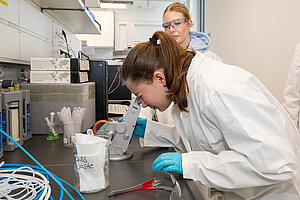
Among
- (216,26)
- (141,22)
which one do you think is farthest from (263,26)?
(141,22)

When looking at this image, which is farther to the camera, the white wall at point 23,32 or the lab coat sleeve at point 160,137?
the white wall at point 23,32

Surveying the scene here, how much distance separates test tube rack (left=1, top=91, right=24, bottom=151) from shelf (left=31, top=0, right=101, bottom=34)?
1.11 metres

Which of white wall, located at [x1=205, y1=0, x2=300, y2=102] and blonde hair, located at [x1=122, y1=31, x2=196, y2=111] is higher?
white wall, located at [x1=205, y1=0, x2=300, y2=102]

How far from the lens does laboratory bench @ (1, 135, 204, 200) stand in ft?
2.21

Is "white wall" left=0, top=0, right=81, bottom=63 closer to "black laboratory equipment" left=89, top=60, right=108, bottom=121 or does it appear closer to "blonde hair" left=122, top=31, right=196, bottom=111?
"black laboratory equipment" left=89, top=60, right=108, bottom=121

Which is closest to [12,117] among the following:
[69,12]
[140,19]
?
[69,12]

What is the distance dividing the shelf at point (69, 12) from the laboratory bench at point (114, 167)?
47.5 inches

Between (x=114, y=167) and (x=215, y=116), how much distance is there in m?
0.41

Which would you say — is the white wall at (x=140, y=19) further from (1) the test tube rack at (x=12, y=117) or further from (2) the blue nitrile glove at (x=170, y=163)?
(2) the blue nitrile glove at (x=170, y=163)

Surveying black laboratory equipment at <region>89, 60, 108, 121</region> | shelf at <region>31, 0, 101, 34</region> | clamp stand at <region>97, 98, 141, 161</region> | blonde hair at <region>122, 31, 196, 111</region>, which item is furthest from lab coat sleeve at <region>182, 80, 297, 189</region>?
shelf at <region>31, 0, 101, 34</region>

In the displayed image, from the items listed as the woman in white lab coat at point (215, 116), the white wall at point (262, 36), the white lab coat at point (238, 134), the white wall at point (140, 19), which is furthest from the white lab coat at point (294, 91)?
the white wall at point (140, 19)

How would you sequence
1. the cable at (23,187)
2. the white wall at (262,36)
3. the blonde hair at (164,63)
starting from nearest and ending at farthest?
1. the cable at (23,187)
2. the blonde hair at (164,63)
3. the white wall at (262,36)

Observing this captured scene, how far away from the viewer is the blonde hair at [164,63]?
844mm

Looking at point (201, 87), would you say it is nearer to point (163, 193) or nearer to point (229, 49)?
point (163, 193)
